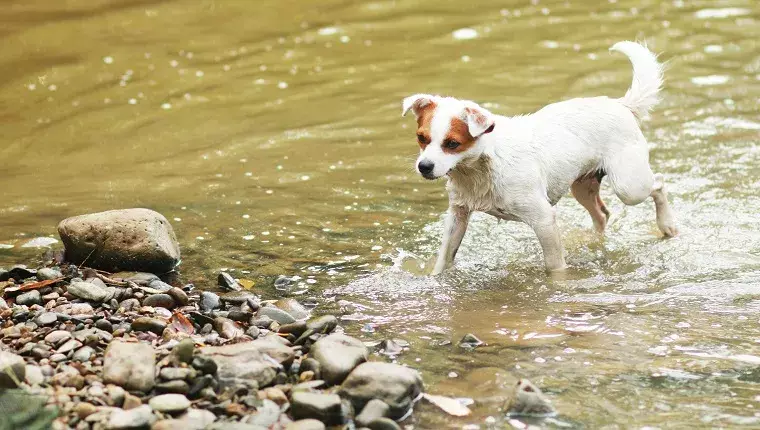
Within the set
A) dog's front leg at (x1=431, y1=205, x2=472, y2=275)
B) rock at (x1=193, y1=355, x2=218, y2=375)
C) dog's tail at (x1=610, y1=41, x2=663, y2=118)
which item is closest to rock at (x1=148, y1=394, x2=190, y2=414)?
rock at (x1=193, y1=355, x2=218, y2=375)

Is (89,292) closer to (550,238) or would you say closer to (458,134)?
(458,134)

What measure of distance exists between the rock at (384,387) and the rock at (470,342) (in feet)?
2.43

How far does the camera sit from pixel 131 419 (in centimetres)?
413

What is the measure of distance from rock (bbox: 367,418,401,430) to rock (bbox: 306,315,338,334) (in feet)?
3.72

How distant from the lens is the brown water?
5141 mm

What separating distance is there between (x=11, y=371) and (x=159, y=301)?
1.43 m

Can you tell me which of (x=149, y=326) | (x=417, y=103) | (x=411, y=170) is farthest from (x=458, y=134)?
(x=411, y=170)

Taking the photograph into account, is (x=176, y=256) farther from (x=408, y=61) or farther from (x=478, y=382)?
(x=408, y=61)

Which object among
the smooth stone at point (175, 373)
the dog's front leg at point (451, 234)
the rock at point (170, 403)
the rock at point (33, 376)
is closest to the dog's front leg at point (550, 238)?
the dog's front leg at point (451, 234)

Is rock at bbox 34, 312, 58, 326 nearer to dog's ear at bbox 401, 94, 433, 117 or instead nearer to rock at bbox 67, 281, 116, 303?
rock at bbox 67, 281, 116, 303

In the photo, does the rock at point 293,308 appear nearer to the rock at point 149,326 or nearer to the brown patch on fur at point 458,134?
the rock at point 149,326

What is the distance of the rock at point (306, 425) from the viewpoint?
4195mm

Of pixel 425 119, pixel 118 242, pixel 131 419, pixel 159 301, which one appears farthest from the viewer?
pixel 118 242

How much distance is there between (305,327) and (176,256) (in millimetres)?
1754
